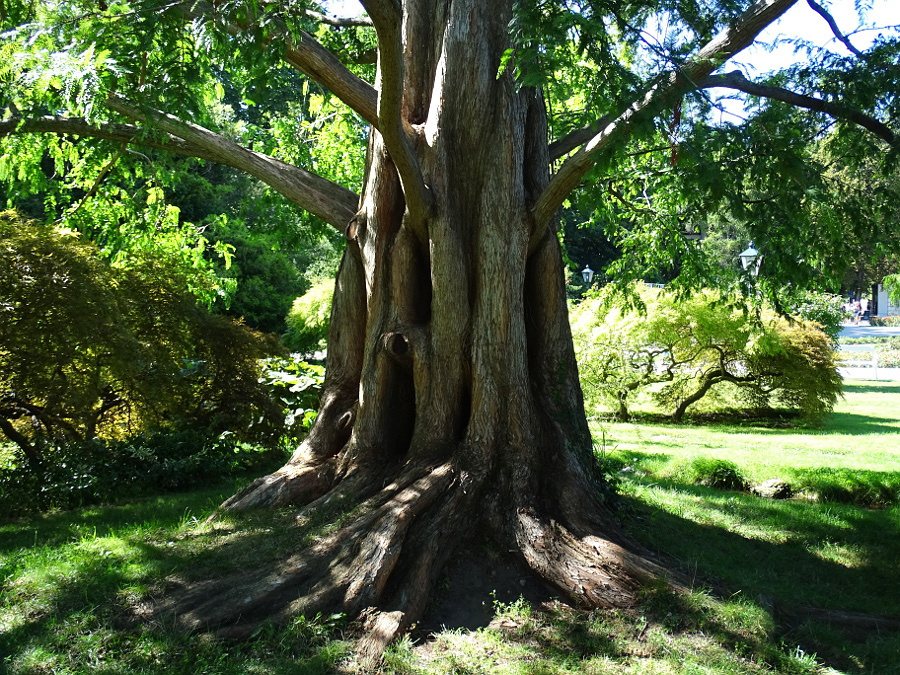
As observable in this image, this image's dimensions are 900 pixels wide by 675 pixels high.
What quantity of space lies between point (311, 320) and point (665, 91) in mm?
13626

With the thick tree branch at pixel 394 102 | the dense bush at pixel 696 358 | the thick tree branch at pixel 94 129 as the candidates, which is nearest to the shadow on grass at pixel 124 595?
the thick tree branch at pixel 394 102

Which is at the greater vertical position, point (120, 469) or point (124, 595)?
point (120, 469)

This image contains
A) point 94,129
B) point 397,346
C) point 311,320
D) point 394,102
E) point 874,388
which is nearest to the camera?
point 394,102

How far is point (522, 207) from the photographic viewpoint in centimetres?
630

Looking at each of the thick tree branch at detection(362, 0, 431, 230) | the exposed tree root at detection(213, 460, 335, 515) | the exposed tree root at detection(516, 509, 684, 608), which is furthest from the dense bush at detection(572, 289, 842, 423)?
the exposed tree root at detection(516, 509, 684, 608)

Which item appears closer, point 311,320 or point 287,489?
point 287,489

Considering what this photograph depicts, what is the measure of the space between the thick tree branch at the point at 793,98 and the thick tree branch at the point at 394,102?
218 cm

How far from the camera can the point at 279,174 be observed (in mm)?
7016

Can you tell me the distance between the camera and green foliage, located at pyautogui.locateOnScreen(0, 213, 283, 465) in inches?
285

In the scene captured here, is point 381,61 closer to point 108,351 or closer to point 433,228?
point 433,228

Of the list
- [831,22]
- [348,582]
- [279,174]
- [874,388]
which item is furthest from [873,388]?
[348,582]

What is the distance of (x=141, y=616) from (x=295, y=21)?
3.79 m

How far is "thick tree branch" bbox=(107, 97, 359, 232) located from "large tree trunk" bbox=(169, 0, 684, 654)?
323 millimetres

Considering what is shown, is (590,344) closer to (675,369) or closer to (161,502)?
(675,369)
